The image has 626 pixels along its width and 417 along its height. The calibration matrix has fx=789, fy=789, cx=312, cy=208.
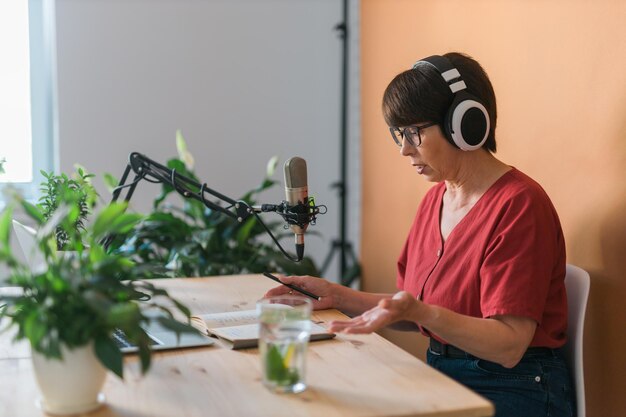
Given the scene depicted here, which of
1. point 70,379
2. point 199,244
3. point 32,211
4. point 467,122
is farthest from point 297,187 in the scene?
point 199,244

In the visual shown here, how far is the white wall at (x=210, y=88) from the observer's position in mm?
3381

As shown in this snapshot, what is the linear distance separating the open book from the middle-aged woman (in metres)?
0.14

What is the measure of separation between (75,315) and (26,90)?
8.59 feet

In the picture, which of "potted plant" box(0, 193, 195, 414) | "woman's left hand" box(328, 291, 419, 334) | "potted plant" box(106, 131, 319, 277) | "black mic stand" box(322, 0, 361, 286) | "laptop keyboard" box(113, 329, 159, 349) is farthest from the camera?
"black mic stand" box(322, 0, 361, 286)

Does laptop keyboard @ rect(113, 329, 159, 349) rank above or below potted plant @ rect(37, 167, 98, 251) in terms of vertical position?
below

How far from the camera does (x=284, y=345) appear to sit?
1.25m

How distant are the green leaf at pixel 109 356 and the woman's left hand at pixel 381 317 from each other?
1.39 ft

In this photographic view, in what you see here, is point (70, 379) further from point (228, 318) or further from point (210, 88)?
point (210, 88)

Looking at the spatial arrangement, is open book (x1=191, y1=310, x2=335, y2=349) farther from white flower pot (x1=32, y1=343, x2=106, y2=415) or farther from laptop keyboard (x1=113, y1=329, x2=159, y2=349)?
white flower pot (x1=32, y1=343, x2=106, y2=415)

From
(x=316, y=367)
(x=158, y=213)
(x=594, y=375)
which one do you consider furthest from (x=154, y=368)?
(x=158, y=213)

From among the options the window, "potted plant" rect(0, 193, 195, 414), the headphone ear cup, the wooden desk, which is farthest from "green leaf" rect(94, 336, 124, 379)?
the window

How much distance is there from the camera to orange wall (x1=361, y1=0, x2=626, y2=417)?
185cm

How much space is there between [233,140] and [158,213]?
0.69 meters

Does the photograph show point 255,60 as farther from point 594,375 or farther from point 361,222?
point 594,375
